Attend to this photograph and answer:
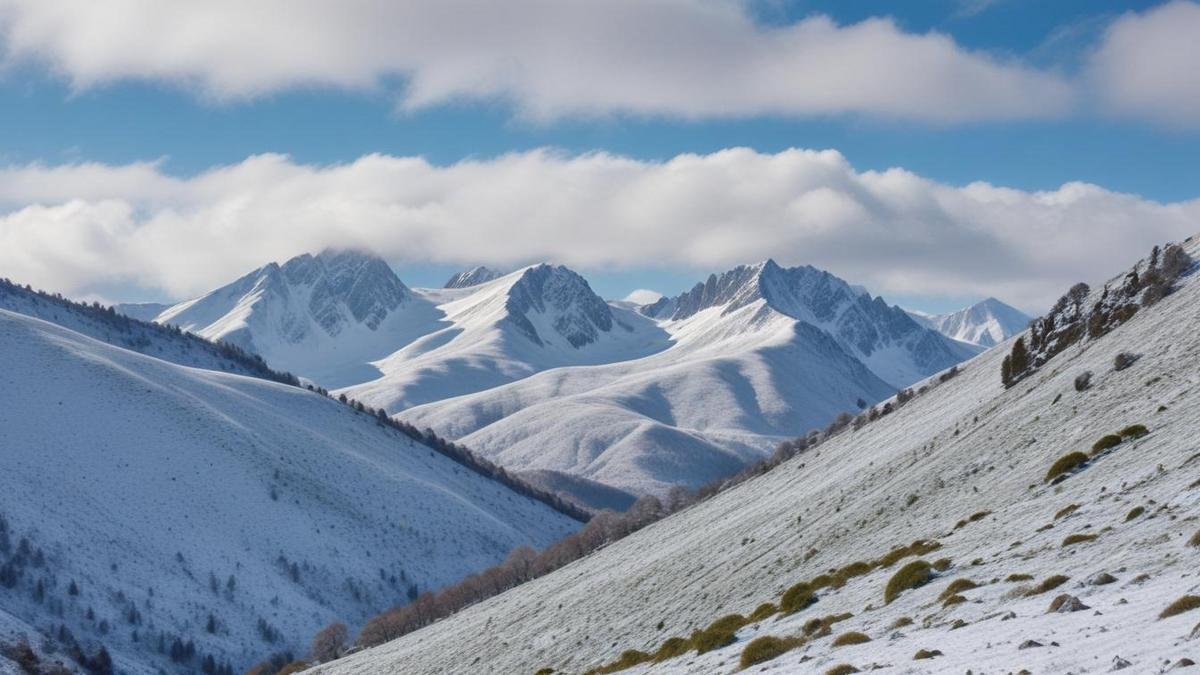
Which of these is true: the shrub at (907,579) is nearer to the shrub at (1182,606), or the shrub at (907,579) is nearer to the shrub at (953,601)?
the shrub at (953,601)

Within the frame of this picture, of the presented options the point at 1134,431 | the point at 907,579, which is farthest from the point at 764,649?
the point at 1134,431

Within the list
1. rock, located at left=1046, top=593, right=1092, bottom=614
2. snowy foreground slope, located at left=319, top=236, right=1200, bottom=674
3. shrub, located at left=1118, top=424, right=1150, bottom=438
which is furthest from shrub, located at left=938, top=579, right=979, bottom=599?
shrub, located at left=1118, top=424, right=1150, bottom=438

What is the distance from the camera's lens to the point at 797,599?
4038 cm

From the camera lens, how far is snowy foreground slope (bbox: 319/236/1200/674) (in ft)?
78.2

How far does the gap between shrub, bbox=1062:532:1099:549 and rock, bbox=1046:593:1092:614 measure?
6.56m

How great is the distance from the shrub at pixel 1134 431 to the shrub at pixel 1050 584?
59.2 ft

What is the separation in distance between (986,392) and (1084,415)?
31.9 metres

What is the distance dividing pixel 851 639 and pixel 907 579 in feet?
20.6

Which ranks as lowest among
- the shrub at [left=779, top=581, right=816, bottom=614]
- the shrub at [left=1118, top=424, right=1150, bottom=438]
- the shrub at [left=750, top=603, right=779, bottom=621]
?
the shrub at [left=750, top=603, right=779, bottom=621]

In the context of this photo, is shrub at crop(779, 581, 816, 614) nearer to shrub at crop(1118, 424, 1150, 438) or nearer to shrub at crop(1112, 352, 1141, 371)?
shrub at crop(1118, 424, 1150, 438)

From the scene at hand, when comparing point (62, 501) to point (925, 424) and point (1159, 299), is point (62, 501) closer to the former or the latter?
point (925, 424)

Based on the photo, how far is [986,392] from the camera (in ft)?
272

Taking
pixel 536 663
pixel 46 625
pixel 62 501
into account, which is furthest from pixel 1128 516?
pixel 62 501

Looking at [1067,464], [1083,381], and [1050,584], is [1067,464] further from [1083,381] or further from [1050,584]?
[1050,584]
